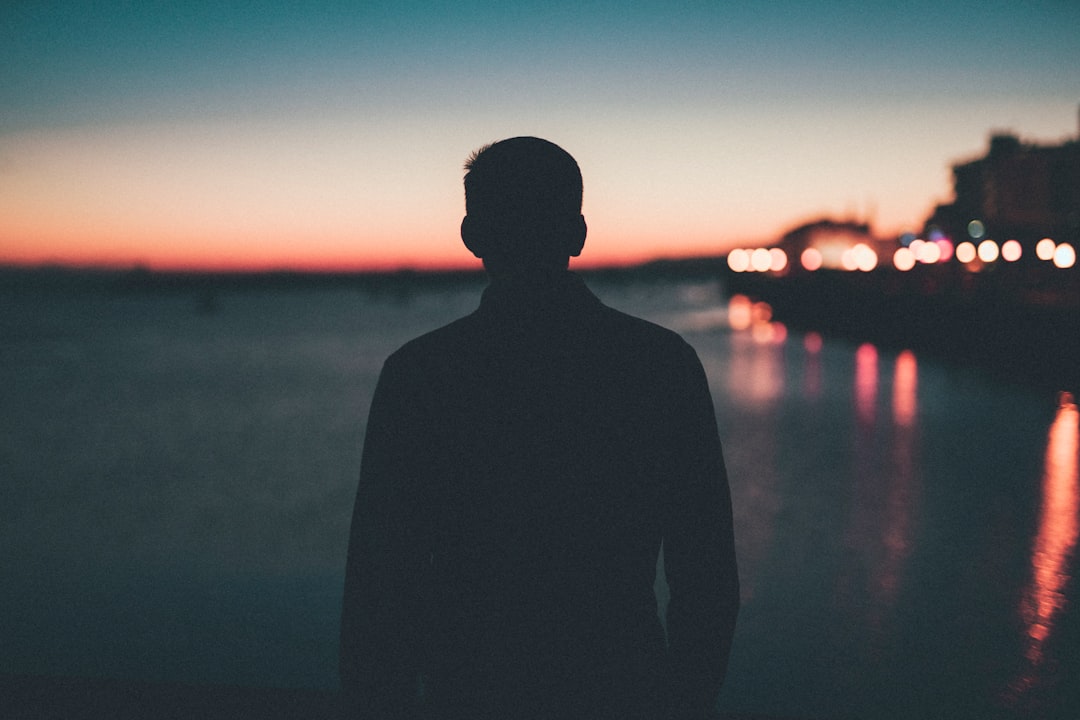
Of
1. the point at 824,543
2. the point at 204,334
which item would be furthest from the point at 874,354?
the point at 204,334

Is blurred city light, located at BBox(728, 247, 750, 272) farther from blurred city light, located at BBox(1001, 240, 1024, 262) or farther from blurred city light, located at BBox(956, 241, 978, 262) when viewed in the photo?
blurred city light, located at BBox(1001, 240, 1024, 262)

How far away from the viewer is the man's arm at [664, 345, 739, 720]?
158 cm

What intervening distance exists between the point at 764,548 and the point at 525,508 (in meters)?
6.85

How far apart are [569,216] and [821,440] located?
13.2 meters

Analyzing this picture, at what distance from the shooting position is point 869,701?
4.68m

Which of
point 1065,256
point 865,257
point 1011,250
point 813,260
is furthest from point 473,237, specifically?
point 813,260

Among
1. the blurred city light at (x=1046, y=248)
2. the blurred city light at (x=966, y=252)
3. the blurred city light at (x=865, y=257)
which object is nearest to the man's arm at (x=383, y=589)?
the blurred city light at (x=1046, y=248)

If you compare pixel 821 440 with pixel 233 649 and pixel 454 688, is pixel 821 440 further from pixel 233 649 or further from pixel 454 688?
pixel 454 688

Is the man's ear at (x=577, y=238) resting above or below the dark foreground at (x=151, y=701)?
above

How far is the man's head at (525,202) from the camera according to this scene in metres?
1.51

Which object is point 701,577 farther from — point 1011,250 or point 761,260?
point 761,260

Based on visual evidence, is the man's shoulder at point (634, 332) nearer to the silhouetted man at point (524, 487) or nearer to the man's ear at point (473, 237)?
the silhouetted man at point (524, 487)

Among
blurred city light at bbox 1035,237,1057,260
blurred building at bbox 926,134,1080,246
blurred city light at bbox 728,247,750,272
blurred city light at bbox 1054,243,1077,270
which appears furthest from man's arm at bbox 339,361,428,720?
blurred city light at bbox 728,247,750,272

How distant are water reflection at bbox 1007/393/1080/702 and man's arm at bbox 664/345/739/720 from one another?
153 inches
